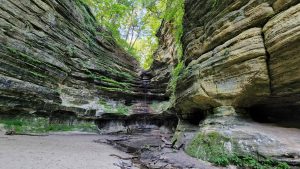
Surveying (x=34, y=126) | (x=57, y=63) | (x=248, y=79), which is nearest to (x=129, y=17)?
(x=57, y=63)

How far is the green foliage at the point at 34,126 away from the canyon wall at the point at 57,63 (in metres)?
0.47

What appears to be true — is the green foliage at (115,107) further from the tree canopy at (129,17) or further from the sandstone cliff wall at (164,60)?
the tree canopy at (129,17)

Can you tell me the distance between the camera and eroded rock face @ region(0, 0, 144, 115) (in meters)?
9.66

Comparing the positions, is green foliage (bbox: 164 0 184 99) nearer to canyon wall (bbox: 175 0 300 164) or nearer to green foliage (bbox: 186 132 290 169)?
canyon wall (bbox: 175 0 300 164)

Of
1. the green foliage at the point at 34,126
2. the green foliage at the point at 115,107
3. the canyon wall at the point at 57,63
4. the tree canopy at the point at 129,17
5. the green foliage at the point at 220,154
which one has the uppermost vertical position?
the tree canopy at the point at 129,17

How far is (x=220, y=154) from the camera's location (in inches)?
250

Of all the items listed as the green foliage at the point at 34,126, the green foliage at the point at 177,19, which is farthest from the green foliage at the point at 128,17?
the green foliage at the point at 34,126

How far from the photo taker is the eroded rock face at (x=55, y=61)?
9.66 m

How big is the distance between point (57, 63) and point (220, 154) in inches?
432

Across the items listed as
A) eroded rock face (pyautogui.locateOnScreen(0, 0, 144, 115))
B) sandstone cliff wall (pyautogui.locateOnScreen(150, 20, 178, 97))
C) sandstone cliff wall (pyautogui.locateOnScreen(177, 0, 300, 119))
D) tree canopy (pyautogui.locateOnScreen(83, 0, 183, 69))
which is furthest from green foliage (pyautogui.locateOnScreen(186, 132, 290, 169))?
tree canopy (pyautogui.locateOnScreen(83, 0, 183, 69))

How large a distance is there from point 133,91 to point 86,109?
6.08 meters

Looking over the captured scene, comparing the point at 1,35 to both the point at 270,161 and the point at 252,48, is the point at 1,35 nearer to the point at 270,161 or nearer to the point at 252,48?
the point at 252,48

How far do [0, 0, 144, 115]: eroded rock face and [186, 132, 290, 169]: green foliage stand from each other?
27.6 feet

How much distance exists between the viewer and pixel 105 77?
56.6 feet
